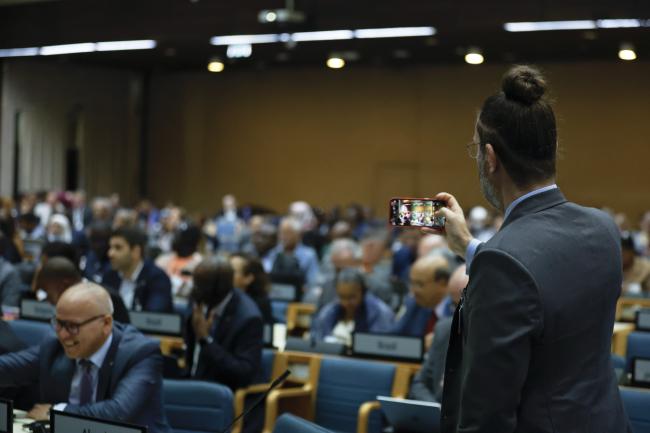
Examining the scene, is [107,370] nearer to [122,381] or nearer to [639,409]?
[122,381]

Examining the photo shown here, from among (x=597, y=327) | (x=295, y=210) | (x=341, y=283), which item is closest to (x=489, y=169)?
(x=597, y=327)

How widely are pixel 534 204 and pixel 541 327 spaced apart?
0.26m

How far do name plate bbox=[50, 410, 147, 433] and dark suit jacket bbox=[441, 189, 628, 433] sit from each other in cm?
104

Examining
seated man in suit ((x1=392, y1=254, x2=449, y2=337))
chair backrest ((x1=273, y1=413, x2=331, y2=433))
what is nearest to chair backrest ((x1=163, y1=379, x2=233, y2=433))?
chair backrest ((x1=273, y1=413, x2=331, y2=433))

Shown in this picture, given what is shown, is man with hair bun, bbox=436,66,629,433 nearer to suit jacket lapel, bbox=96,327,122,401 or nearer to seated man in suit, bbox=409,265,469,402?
suit jacket lapel, bbox=96,327,122,401

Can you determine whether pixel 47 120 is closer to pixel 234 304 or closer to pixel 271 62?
pixel 271 62

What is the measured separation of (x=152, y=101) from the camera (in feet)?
78.4

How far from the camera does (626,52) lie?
53.8 feet

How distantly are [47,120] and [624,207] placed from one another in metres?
12.5

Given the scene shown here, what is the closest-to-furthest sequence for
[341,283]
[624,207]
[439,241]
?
1. [341,283]
2. [439,241]
3. [624,207]

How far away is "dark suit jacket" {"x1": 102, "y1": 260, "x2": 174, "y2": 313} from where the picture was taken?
272 inches

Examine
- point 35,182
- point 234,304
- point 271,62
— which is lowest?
point 234,304

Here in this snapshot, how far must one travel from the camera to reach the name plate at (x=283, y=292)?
8.32 metres

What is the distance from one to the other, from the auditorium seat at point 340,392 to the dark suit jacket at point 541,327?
9.64ft
